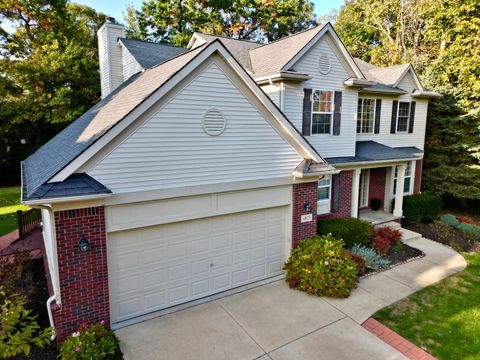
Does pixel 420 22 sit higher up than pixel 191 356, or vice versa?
pixel 420 22

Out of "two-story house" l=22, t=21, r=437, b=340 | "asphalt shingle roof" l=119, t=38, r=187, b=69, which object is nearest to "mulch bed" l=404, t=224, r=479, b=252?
"two-story house" l=22, t=21, r=437, b=340

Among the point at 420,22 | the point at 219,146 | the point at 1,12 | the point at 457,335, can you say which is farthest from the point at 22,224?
the point at 420,22

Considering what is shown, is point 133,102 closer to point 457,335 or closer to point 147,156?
point 147,156

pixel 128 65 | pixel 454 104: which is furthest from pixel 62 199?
pixel 454 104

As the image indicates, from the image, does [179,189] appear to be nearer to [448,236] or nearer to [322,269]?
[322,269]

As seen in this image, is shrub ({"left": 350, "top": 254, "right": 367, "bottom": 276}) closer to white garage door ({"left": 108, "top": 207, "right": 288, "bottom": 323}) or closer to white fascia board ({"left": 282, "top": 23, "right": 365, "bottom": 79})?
white garage door ({"left": 108, "top": 207, "right": 288, "bottom": 323})
